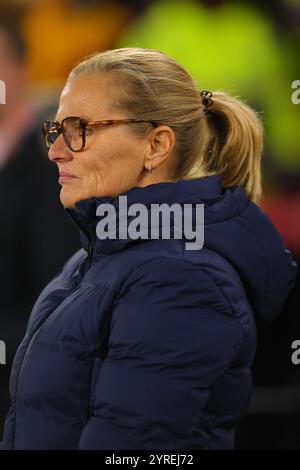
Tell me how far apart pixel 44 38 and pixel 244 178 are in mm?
1961

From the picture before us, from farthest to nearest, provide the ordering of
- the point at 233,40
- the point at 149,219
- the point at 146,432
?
the point at 233,40 → the point at 149,219 → the point at 146,432

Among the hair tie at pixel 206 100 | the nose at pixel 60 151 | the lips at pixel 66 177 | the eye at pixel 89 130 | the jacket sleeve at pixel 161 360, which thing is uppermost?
the hair tie at pixel 206 100

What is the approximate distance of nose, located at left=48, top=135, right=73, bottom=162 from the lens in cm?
180

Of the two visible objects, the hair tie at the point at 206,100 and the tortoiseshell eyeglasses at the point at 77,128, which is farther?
the hair tie at the point at 206,100

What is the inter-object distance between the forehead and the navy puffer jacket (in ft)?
0.59

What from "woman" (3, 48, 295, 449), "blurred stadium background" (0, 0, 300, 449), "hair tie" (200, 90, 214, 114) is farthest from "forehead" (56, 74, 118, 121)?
"blurred stadium background" (0, 0, 300, 449)

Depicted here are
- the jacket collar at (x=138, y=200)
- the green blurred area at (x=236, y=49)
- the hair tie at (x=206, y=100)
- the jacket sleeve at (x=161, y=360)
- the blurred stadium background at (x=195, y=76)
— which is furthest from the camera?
the green blurred area at (x=236, y=49)

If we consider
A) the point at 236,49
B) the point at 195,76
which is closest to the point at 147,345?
the point at 195,76

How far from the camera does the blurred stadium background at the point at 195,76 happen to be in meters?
3.52

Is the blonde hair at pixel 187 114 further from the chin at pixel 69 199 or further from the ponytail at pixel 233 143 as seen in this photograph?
the chin at pixel 69 199

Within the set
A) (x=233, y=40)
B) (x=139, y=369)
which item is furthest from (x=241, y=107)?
(x=233, y=40)

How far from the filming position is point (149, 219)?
1.69 meters

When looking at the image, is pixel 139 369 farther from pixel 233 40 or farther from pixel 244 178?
pixel 233 40

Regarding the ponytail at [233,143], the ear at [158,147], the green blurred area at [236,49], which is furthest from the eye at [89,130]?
the green blurred area at [236,49]
